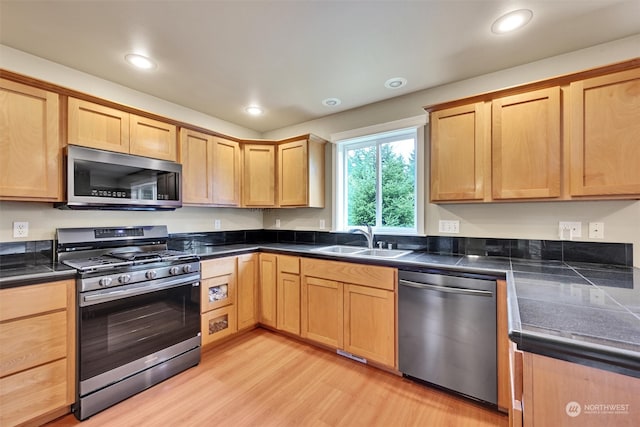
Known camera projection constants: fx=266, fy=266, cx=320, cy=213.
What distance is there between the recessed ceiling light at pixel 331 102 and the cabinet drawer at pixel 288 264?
1.66 m

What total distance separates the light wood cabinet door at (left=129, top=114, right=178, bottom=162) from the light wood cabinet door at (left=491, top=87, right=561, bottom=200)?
2.76 m

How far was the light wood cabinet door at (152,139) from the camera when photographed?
229cm

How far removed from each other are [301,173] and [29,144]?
216 cm

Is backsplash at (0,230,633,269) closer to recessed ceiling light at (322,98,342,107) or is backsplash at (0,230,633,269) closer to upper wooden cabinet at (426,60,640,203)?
upper wooden cabinet at (426,60,640,203)

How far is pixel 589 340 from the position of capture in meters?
0.74

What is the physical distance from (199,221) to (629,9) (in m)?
3.79

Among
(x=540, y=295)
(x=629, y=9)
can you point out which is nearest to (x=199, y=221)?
(x=540, y=295)

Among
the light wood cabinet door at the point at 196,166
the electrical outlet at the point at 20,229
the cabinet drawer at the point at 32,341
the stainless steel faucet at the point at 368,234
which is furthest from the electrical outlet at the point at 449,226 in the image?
the electrical outlet at the point at 20,229

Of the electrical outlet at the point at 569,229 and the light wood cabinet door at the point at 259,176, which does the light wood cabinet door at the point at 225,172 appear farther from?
the electrical outlet at the point at 569,229

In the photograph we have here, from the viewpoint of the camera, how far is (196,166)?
275cm

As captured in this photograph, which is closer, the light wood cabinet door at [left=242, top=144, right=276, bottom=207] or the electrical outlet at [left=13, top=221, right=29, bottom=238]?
the electrical outlet at [left=13, top=221, right=29, bottom=238]

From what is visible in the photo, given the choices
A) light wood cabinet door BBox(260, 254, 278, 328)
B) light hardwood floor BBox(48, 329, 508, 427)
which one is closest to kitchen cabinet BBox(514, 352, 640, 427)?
light hardwood floor BBox(48, 329, 508, 427)

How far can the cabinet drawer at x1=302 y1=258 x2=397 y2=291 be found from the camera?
2.12 m

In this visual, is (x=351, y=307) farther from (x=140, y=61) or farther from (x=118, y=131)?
(x=140, y=61)
